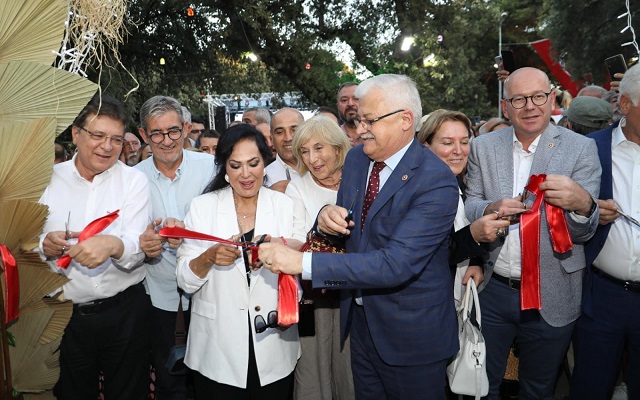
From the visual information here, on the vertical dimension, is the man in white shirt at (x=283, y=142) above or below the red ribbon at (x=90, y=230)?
above

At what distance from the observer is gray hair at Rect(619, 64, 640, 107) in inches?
128

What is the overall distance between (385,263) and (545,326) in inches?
55.6

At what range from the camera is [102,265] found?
137 inches

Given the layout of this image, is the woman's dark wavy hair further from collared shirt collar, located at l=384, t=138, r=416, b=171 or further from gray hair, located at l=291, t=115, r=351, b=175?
collared shirt collar, located at l=384, t=138, r=416, b=171

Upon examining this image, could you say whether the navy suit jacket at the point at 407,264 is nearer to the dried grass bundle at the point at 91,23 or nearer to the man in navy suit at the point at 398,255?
the man in navy suit at the point at 398,255

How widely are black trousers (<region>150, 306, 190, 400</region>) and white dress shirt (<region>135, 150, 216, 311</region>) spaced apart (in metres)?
0.12

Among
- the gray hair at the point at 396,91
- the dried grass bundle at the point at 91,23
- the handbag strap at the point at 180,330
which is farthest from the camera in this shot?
the handbag strap at the point at 180,330

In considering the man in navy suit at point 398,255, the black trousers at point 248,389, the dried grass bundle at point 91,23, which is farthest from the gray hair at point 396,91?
the black trousers at point 248,389

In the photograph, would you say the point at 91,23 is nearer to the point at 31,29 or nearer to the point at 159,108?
the point at 31,29

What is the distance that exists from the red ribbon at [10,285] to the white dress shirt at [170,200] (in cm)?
172

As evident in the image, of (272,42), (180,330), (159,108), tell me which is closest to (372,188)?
(180,330)

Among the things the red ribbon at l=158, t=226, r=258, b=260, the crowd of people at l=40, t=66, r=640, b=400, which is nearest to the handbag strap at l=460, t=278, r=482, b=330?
the crowd of people at l=40, t=66, r=640, b=400

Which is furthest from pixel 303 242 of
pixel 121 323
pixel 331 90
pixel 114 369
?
pixel 331 90

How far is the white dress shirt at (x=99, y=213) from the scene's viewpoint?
134 inches
